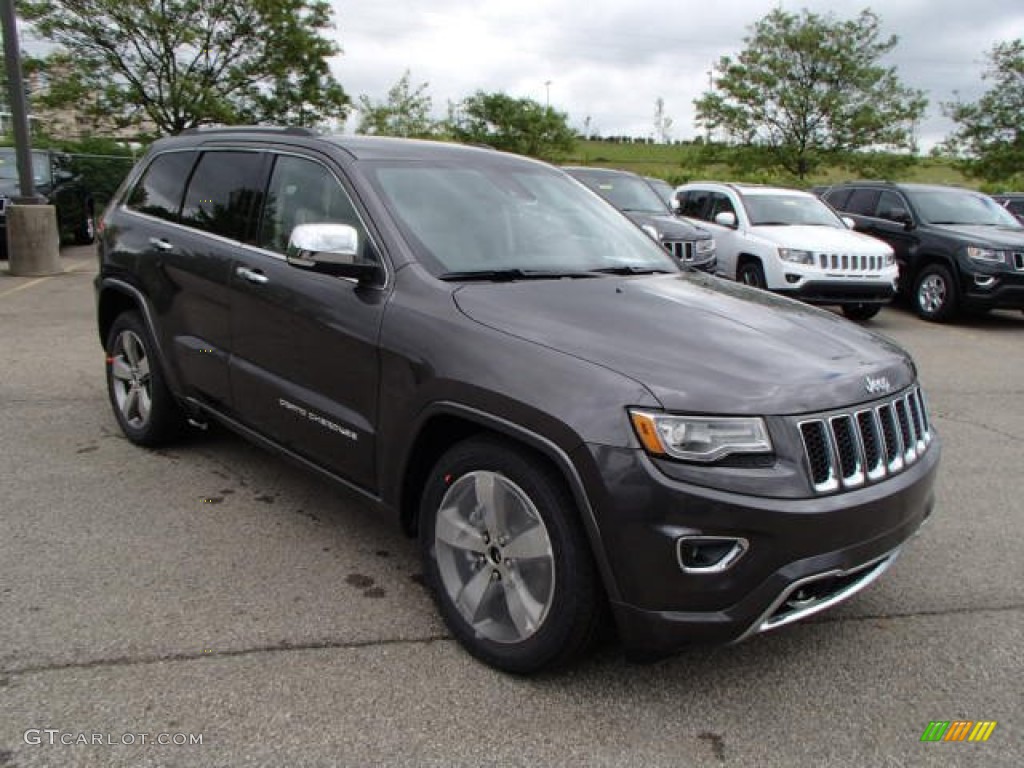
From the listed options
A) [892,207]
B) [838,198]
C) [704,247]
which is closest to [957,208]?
[892,207]

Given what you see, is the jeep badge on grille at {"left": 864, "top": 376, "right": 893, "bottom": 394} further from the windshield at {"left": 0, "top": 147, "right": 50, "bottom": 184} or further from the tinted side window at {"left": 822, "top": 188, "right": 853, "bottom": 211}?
the windshield at {"left": 0, "top": 147, "right": 50, "bottom": 184}

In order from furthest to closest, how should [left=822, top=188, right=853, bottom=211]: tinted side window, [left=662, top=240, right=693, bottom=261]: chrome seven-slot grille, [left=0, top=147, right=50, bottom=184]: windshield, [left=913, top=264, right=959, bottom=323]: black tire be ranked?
[left=0, top=147, right=50, bottom=184]: windshield < [left=822, top=188, right=853, bottom=211]: tinted side window < [left=913, top=264, right=959, bottom=323]: black tire < [left=662, top=240, right=693, bottom=261]: chrome seven-slot grille

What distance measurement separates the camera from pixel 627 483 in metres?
2.37

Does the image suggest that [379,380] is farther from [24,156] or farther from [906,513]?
[24,156]

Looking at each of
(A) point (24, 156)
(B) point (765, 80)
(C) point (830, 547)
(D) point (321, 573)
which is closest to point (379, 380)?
(D) point (321, 573)

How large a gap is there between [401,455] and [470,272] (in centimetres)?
74

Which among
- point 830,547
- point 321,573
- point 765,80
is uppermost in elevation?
point 765,80

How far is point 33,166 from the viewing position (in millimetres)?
14062

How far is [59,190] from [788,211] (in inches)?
482

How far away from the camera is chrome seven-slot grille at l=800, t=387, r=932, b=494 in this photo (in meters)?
2.48

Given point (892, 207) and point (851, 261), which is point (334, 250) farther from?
point (892, 207)

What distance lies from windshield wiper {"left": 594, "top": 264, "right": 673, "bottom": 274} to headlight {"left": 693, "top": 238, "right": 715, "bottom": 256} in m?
6.91

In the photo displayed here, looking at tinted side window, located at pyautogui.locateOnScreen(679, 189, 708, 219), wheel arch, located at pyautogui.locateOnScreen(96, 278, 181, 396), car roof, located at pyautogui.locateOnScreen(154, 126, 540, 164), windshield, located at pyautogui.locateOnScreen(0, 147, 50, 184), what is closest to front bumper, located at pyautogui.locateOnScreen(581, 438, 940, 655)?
car roof, located at pyautogui.locateOnScreen(154, 126, 540, 164)

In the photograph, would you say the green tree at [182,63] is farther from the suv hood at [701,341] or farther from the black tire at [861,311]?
the suv hood at [701,341]
